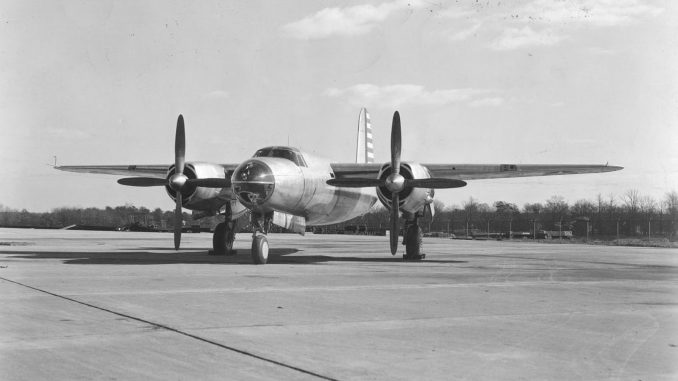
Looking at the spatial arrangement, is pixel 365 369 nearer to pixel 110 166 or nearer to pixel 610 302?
pixel 610 302

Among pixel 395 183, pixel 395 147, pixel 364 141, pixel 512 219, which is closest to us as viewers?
pixel 395 183

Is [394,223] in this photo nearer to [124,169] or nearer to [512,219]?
[124,169]

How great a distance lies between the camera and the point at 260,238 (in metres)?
21.2

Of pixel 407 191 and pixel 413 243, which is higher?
pixel 407 191

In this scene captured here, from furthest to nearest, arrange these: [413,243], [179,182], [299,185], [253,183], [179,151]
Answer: [413,243] < [179,151] < [179,182] < [299,185] < [253,183]

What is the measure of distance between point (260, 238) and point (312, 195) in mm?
3315

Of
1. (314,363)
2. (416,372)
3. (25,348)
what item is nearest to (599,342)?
(416,372)

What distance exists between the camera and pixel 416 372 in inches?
254

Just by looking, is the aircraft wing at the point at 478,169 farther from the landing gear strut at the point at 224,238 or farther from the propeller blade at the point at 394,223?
the landing gear strut at the point at 224,238

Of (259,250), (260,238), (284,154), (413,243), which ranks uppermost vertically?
(284,154)

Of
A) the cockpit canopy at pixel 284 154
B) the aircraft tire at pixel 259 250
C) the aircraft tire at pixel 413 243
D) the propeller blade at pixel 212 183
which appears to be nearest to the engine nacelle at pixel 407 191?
the aircraft tire at pixel 413 243

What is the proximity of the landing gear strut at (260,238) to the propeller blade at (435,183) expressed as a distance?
5.10 meters

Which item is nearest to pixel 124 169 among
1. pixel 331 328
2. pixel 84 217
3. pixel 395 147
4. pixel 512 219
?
pixel 395 147

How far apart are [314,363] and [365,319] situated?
10.3 feet
